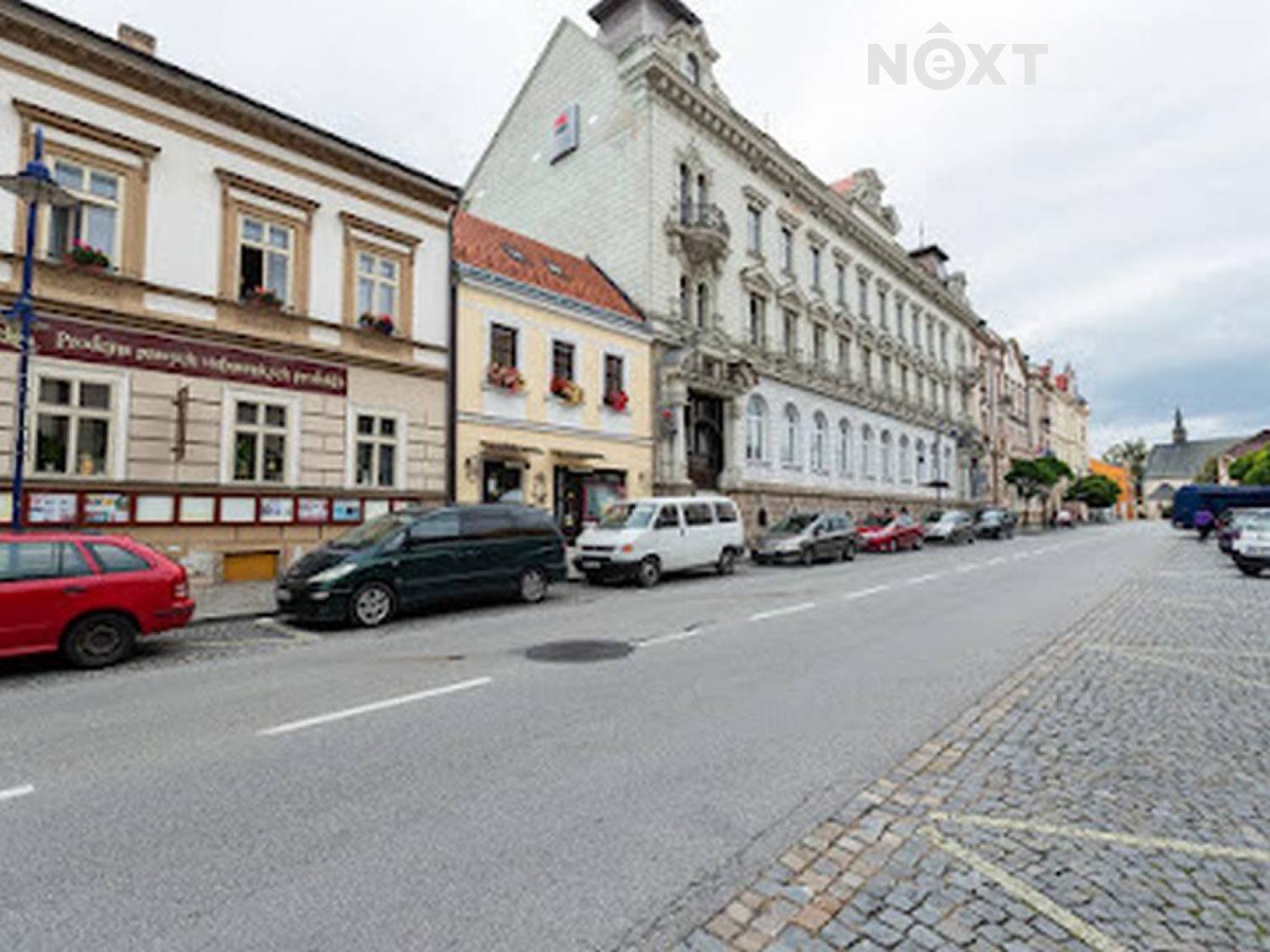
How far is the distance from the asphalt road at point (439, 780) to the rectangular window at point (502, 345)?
1157cm

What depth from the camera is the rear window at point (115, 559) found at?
7840mm

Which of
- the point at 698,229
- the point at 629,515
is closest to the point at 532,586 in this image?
the point at 629,515

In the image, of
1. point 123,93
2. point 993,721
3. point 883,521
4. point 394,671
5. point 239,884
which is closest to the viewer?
point 239,884

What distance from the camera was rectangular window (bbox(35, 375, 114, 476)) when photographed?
39.5ft

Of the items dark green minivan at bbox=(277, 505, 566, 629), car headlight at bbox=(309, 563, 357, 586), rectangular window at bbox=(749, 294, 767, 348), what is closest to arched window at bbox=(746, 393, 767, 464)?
rectangular window at bbox=(749, 294, 767, 348)

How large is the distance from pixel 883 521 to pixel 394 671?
2449cm

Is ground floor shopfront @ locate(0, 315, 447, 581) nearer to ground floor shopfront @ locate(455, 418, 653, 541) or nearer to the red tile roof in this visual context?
ground floor shopfront @ locate(455, 418, 653, 541)

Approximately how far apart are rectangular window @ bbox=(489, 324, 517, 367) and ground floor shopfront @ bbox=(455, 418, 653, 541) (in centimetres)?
186

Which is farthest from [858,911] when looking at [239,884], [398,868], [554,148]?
[554,148]

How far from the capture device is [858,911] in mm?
2891

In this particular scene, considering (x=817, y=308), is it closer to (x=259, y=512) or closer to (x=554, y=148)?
(x=554, y=148)

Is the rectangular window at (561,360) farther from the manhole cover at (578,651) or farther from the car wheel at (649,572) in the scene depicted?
the manhole cover at (578,651)

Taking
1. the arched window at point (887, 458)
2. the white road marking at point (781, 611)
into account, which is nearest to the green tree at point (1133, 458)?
the arched window at point (887, 458)

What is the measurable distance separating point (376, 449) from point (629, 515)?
242 inches
